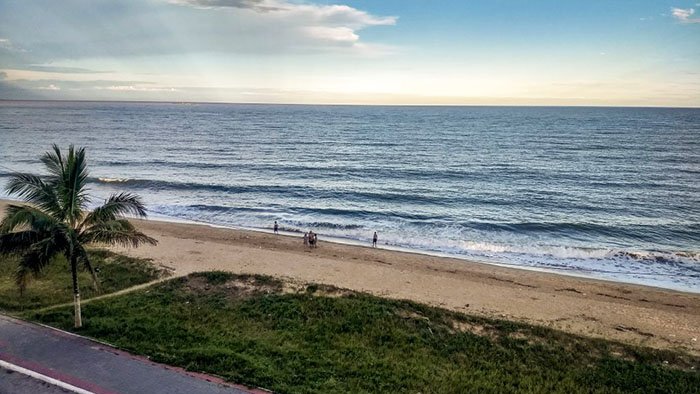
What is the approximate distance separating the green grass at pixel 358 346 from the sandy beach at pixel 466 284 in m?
2.33

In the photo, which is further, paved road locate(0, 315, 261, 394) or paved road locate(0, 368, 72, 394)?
paved road locate(0, 315, 261, 394)

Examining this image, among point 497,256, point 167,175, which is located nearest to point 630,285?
point 497,256

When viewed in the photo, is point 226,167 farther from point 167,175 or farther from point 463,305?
point 463,305

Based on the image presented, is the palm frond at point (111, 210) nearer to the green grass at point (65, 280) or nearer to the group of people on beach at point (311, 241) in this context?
the green grass at point (65, 280)

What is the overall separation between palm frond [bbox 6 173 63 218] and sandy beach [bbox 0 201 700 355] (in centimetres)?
799

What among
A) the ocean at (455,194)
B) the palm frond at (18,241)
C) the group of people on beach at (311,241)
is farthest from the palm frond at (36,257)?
the ocean at (455,194)

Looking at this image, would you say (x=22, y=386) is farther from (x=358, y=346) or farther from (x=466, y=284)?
(x=466, y=284)

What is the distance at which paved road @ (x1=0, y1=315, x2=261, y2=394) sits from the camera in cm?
1088

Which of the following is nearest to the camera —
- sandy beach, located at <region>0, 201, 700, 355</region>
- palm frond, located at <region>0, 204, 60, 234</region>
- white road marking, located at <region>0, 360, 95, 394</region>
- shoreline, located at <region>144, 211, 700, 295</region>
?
white road marking, located at <region>0, 360, 95, 394</region>

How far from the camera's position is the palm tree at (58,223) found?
12766 mm

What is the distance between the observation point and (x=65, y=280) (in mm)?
19000

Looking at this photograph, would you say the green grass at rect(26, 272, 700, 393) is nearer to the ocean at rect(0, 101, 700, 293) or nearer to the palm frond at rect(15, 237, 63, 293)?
the palm frond at rect(15, 237, 63, 293)

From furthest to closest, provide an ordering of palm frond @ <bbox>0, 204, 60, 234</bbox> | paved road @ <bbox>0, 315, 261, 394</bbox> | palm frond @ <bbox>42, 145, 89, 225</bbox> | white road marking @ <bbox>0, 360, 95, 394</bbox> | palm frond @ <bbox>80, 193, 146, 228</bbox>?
palm frond @ <bbox>80, 193, 146, 228</bbox> < palm frond @ <bbox>42, 145, 89, 225</bbox> < palm frond @ <bbox>0, 204, 60, 234</bbox> < paved road @ <bbox>0, 315, 261, 394</bbox> < white road marking @ <bbox>0, 360, 95, 394</bbox>

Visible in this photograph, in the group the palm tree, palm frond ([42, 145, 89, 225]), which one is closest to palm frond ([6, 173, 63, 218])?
the palm tree
